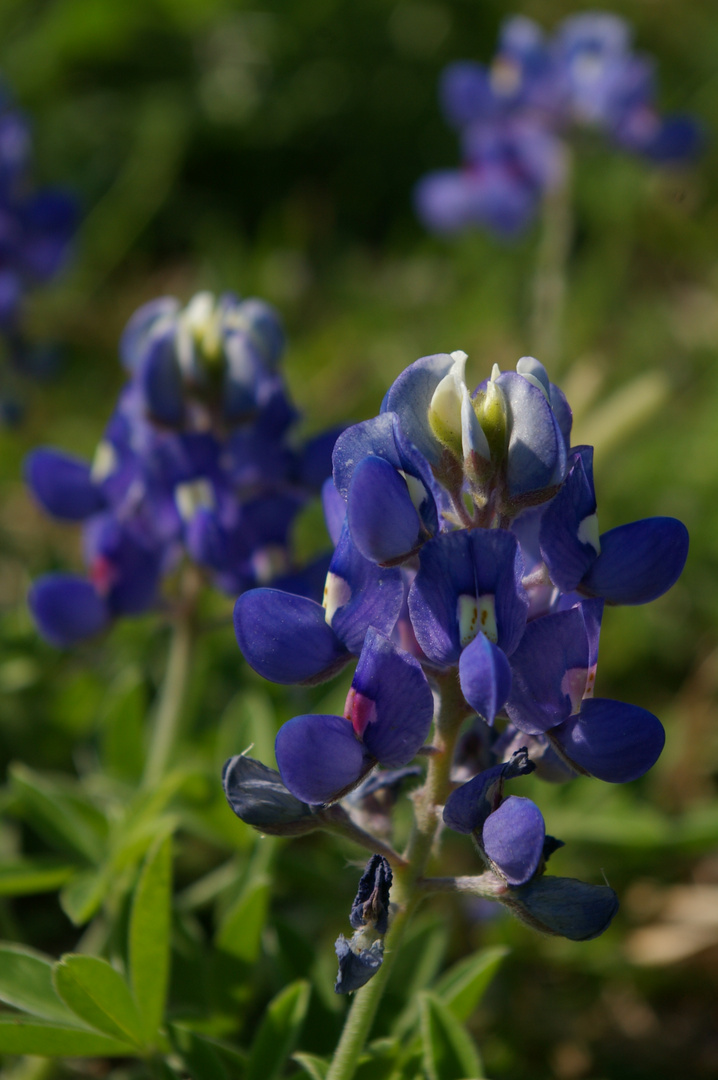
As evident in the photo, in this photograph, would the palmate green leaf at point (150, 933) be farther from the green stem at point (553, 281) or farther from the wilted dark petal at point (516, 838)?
the green stem at point (553, 281)

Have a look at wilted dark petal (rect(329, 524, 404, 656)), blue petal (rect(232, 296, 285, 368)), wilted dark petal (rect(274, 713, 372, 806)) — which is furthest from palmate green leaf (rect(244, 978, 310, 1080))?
blue petal (rect(232, 296, 285, 368))

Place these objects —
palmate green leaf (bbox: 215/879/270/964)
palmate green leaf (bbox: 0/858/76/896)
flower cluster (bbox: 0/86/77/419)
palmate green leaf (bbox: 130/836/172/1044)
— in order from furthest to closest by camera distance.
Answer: flower cluster (bbox: 0/86/77/419), palmate green leaf (bbox: 0/858/76/896), palmate green leaf (bbox: 215/879/270/964), palmate green leaf (bbox: 130/836/172/1044)

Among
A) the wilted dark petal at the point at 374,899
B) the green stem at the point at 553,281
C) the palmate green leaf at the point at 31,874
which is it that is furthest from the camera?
the green stem at the point at 553,281

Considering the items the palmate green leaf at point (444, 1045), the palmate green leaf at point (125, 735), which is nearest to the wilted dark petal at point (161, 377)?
the palmate green leaf at point (125, 735)

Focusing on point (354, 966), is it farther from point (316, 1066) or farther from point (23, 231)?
point (23, 231)

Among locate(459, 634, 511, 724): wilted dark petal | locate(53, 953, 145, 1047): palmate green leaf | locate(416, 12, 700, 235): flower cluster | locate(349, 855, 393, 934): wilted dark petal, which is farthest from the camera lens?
locate(416, 12, 700, 235): flower cluster

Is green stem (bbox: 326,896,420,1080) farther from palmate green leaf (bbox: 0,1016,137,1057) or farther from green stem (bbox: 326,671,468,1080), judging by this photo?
palmate green leaf (bbox: 0,1016,137,1057)
